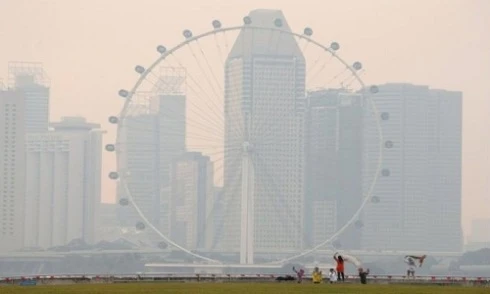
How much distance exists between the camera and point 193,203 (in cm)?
14238


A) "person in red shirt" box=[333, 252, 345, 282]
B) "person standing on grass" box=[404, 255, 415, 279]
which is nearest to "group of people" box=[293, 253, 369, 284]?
"person in red shirt" box=[333, 252, 345, 282]

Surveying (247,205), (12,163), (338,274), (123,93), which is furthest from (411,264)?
(12,163)

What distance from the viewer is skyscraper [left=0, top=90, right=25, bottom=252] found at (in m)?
160

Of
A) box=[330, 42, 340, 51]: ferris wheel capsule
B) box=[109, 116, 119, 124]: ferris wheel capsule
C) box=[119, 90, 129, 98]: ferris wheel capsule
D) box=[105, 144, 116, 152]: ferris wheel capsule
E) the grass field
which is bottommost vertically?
the grass field

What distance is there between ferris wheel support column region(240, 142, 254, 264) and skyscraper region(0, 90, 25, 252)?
6419cm

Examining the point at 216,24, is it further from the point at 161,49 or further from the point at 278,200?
the point at 278,200

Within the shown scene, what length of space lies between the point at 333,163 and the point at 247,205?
57722 mm

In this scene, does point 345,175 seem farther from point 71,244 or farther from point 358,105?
point 71,244

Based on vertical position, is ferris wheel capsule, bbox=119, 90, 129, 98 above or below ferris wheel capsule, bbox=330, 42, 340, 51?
below

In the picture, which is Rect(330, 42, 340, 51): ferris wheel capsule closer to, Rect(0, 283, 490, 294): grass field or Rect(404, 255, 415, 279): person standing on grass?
Rect(404, 255, 415, 279): person standing on grass

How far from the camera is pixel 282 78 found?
122312 millimetres

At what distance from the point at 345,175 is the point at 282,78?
90.6 feet

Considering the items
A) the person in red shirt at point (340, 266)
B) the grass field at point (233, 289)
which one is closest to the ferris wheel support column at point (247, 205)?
the person in red shirt at point (340, 266)

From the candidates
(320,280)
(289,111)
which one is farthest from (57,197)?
(320,280)
